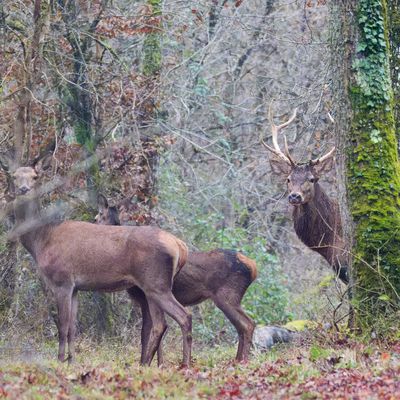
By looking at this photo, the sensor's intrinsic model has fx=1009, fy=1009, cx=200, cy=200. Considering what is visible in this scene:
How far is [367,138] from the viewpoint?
36.1 feet

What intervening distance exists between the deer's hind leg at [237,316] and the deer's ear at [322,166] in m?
2.20

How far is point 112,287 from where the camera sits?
11.7 m

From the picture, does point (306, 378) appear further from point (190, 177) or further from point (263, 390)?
point (190, 177)

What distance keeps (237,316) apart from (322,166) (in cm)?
252

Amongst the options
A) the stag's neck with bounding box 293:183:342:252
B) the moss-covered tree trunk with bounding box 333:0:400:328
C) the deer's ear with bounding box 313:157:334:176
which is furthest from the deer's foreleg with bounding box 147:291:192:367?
the deer's ear with bounding box 313:157:334:176

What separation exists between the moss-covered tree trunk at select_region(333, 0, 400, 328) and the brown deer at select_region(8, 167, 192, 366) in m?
2.05

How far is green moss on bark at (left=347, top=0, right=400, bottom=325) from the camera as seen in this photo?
10.8 metres

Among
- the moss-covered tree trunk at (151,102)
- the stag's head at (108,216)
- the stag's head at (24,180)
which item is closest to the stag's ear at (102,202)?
the stag's head at (108,216)

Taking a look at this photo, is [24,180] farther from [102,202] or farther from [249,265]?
[249,265]

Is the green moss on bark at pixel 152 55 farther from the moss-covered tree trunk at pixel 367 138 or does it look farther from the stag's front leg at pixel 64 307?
the moss-covered tree trunk at pixel 367 138

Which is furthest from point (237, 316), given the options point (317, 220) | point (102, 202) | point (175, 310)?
point (102, 202)

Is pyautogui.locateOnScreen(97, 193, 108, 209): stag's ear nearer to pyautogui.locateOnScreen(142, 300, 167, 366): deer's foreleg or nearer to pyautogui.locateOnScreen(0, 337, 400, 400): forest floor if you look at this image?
pyautogui.locateOnScreen(142, 300, 167, 366): deer's foreleg

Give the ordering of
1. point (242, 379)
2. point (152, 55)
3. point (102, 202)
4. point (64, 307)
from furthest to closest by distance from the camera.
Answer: point (152, 55), point (102, 202), point (64, 307), point (242, 379)

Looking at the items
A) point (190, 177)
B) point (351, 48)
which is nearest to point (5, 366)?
point (351, 48)
